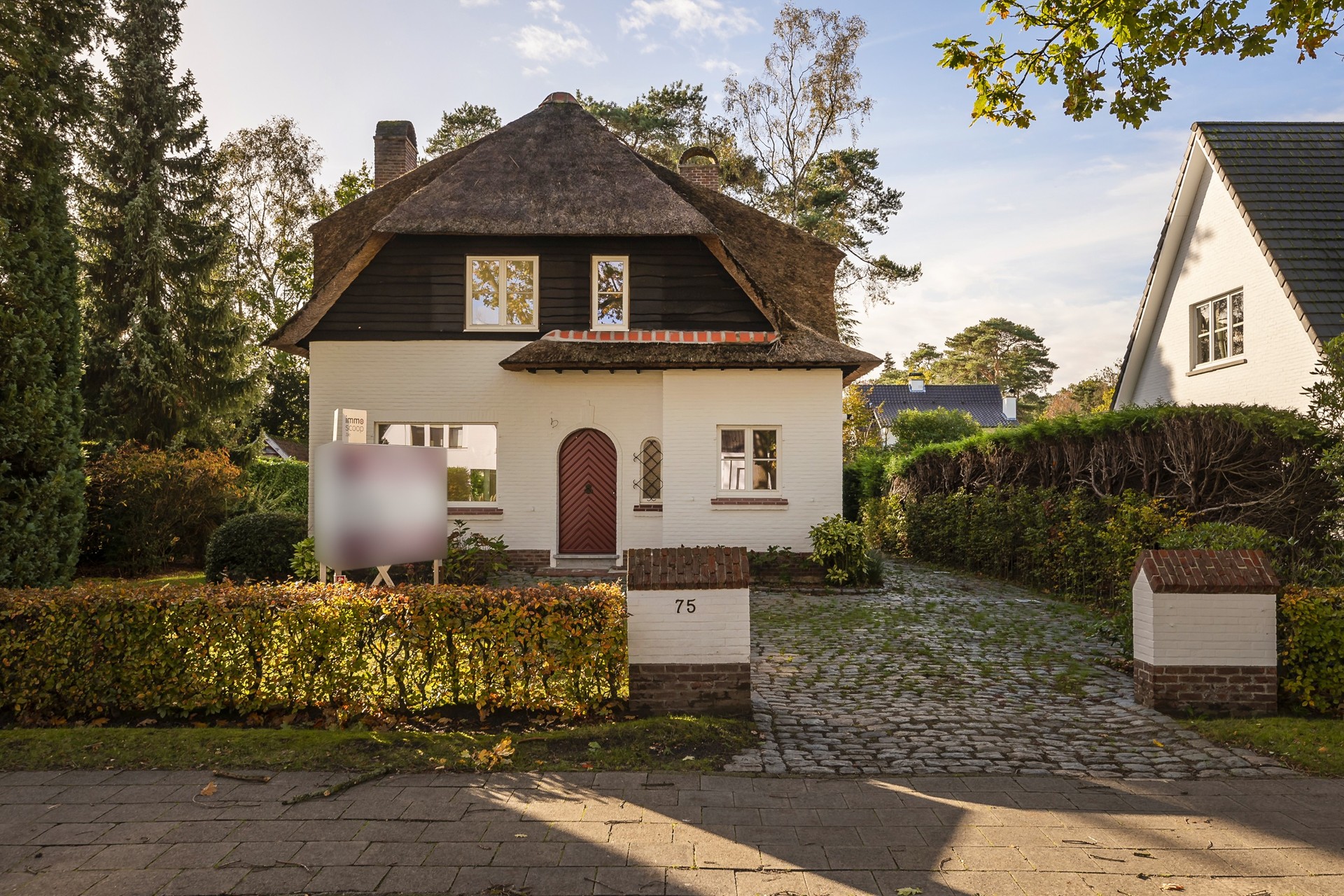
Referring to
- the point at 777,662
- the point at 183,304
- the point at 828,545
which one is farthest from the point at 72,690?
the point at 183,304

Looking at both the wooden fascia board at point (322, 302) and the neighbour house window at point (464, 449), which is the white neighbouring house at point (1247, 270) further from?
the wooden fascia board at point (322, 302)

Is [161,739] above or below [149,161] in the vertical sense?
below

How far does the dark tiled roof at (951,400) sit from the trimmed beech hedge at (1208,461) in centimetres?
4552

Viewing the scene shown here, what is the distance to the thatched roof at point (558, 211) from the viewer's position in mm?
14992

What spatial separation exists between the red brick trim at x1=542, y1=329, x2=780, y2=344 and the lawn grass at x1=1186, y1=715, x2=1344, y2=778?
9.77 meters

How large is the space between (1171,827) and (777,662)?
455 cm

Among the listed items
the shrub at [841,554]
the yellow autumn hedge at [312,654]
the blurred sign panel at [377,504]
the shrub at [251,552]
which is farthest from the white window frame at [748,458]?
the yellow autumn hedge at [312,654]

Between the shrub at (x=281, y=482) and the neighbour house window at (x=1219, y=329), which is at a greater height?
the neighbour house window at (x=1219, y=329)

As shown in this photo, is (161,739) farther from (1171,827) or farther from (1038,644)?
A: (1038,644)

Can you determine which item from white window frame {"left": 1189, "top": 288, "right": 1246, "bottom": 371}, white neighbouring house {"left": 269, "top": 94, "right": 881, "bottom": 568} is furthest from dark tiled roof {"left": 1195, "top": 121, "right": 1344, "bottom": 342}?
white neighbouring house {"left": 269, "top": 94, "right": 881, "bottom": 568}

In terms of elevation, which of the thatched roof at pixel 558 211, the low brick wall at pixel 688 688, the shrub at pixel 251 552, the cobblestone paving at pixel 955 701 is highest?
the thatched roof at pixel 558 211

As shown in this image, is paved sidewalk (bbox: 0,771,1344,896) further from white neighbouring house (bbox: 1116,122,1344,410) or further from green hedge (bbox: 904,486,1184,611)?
white neighbouring house (bbox: 1116,122,1344,410)

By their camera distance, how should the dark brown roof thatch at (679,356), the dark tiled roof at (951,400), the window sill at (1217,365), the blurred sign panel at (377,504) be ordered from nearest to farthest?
1. the blurred sign panel at (377,504)
2. the dark brown roof thatch at (679,356)
3. the window sill at (1217,365)
4. the dark tiled roof at (951,400)

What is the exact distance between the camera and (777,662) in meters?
8.96
